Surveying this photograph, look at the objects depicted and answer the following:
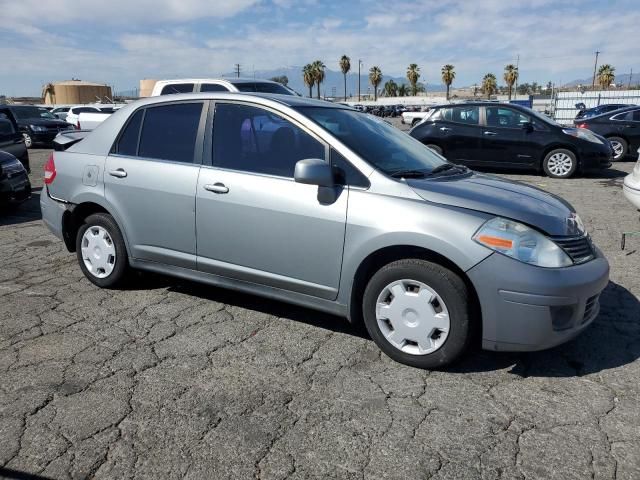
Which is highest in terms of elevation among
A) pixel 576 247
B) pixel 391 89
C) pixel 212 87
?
pixel 391 89

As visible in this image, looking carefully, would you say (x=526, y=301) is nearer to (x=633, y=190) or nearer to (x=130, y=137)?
(x=130, y=137)

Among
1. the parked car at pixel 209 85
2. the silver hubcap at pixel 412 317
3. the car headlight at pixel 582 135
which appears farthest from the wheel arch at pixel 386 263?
the car headlight at pixel 582 135

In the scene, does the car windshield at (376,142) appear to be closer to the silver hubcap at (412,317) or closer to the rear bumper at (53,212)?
the silver hubcap at (412,317)

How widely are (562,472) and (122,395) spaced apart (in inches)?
90.1

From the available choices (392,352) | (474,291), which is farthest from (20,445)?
(474,291)

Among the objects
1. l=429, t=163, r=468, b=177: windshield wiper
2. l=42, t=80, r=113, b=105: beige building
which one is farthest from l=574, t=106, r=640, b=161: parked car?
l=42, t=80, r=113, b=105: beige building

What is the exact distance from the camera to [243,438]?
108 inches

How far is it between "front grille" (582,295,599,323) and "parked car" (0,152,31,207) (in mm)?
7591

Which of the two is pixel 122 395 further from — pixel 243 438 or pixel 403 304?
pixel 403 304

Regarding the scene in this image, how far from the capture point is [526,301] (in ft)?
10.2

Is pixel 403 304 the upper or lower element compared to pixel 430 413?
upper

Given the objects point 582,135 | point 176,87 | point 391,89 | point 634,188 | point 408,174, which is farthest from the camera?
point 391,89

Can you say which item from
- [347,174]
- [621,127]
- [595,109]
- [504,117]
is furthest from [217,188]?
[595,109]

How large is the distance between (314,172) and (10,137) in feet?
27.8
